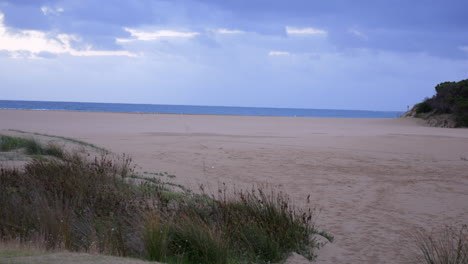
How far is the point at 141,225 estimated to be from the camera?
5945 mm

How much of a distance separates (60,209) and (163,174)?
7.00m

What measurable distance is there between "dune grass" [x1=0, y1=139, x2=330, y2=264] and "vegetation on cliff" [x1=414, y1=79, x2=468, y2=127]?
115 ft

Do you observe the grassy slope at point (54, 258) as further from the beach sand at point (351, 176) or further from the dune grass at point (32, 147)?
the dune grass at point (32, 147)

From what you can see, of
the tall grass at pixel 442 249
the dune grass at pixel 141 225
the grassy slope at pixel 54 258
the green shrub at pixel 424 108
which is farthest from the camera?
the green shrub at pixel 424 108

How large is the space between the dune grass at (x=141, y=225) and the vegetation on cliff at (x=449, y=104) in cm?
3500

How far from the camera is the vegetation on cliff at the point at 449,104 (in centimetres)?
3784

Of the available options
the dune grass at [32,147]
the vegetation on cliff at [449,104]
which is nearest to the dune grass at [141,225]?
the dune grass at [32,147]

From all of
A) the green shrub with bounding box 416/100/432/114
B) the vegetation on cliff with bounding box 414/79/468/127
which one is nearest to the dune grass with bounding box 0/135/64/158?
the vegetation on cliff with bounding box 414/79/468/127

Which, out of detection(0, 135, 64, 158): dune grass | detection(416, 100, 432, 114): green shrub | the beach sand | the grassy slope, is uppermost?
detection(416, 100, 432, 114): green shrub

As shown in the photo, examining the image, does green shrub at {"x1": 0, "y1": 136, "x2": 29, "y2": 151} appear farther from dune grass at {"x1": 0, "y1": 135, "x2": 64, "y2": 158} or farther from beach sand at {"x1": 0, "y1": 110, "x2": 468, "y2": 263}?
beach sand at {"x1": 0, "y1": 110, "x2": 468, "y2": 263}

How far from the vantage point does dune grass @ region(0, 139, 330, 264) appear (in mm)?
5770

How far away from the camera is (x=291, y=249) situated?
6.64m

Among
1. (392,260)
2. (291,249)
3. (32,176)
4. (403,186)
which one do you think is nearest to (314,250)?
(291,249)

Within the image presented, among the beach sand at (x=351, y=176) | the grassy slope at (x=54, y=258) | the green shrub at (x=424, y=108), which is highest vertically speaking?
the green shrub at (x=424, y=108)
